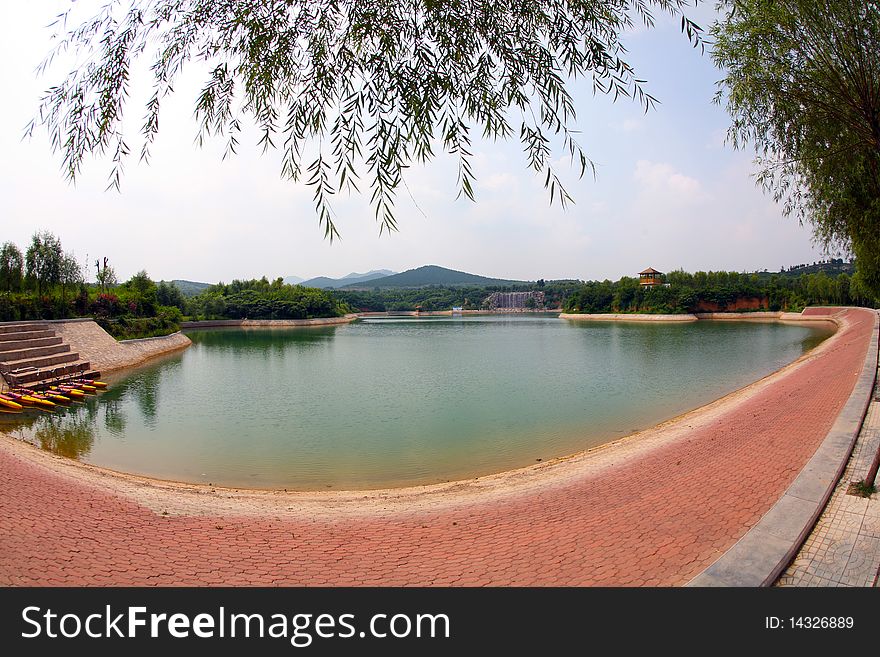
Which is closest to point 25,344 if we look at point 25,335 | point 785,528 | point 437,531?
point 25,335

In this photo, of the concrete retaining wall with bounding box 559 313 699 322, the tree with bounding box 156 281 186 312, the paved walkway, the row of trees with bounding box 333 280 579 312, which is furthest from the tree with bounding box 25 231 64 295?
the row of trees with bounding box 333 280 579 312

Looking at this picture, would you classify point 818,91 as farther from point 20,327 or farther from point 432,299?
point 432,299

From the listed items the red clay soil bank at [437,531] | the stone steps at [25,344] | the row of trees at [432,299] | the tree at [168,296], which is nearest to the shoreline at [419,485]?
the red clay soil bank at [437,531]

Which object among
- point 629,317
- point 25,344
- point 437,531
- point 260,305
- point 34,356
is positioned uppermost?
point 260,305

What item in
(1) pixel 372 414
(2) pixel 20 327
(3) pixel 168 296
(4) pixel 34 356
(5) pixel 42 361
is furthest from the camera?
(3) pixel 168 296

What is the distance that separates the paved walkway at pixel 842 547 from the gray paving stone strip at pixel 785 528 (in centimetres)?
6

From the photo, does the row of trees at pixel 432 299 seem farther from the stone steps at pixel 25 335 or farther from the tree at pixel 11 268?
→ the stone steps at pixel 25 335

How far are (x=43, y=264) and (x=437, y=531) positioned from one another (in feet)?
130

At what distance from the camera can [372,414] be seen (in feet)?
49.6

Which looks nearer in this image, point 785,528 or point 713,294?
point 785,528

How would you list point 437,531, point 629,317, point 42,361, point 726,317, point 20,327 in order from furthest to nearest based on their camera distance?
point 629,317
point 726,317
point 20,327
point 42,361
point 437,531

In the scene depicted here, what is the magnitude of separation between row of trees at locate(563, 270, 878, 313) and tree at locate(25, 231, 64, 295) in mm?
75887

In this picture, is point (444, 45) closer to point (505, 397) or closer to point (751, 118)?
point (751, 118)

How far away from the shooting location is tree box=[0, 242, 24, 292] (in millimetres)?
32469
